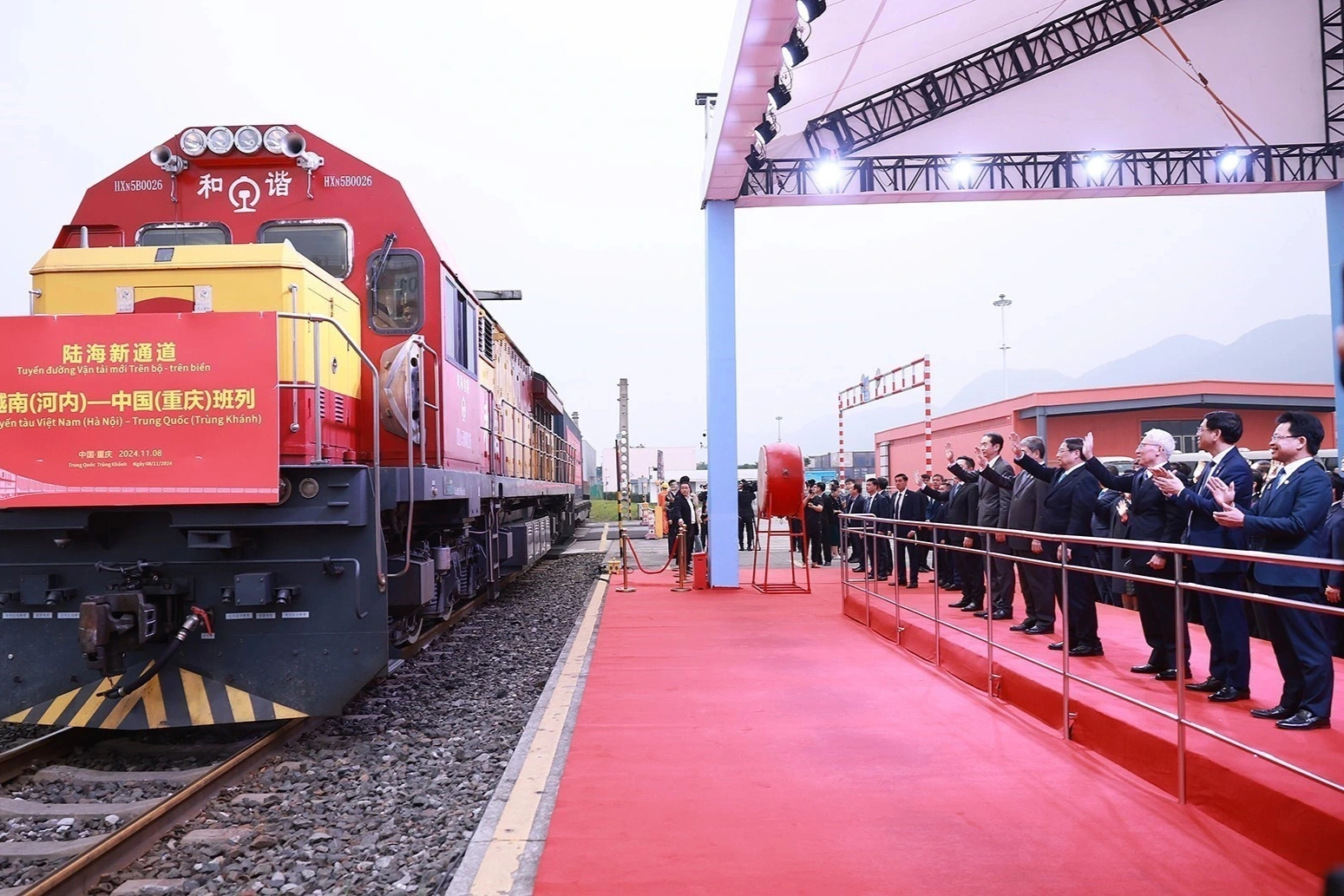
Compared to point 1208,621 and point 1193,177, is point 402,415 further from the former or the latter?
point 1193,177

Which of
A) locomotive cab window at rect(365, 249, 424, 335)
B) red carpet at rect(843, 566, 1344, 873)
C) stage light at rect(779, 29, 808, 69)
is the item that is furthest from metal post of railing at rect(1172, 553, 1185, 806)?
stage light at rect(779, 29, 808, 69)

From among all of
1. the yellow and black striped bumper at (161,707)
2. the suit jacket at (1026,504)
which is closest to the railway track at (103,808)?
the yellow and black striped bumper at (161,707)

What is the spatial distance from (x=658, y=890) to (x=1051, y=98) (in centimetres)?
1411

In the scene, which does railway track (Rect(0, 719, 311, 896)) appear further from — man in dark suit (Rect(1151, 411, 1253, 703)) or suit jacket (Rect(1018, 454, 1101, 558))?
suit jacket (Rect(1018, 454, 1101, 558))

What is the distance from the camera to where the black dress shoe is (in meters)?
4.16

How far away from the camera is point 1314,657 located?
417cm

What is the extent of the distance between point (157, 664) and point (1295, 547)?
613 centimetres

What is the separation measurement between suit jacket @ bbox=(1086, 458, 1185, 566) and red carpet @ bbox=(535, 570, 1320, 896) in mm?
1566

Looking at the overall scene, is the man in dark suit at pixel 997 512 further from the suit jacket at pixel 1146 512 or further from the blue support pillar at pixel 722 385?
the blue support pillar at pixel 722 385

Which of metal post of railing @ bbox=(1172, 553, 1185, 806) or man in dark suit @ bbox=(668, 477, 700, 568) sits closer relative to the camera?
metal post of railing @ bbox=(1172, 553, 1185, 806)

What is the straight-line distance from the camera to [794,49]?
353 inches

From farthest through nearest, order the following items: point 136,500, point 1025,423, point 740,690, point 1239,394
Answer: point 1025,423, point 1239,394, point 740,690, point 136,500

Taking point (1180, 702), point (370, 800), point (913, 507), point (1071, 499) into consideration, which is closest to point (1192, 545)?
point (1180, 702)

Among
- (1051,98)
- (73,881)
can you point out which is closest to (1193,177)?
(1051,98)
